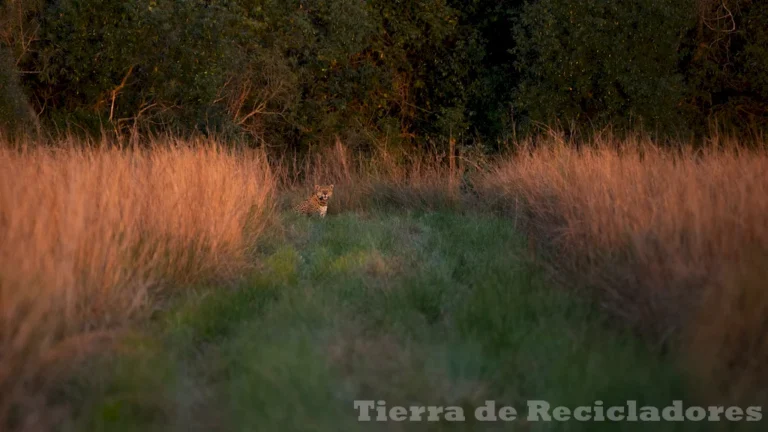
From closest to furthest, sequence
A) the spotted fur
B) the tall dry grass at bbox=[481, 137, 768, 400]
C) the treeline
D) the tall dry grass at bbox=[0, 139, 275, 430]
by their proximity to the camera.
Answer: the tall dry grass at bbox=[0, 139, 275, 430] < the tall dry grass at bbox=[481, 137, 768, 400] < the spotted fur < the treeline

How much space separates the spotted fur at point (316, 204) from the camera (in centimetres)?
1115

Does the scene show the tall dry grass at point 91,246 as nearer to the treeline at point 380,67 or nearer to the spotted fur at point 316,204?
the spotted fur at point 316,204

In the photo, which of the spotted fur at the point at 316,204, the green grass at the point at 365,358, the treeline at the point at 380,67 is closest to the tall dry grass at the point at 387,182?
the spotted fur at the point at 316,204

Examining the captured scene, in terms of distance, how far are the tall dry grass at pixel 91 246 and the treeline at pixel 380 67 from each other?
5109 mm

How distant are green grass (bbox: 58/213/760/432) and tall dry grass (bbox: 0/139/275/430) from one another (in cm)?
27

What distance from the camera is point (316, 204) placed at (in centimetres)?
1120

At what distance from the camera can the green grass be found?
367 cm

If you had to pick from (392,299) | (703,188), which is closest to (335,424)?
(392,299)

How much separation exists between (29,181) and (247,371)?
107 inches

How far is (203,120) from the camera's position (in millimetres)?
14102

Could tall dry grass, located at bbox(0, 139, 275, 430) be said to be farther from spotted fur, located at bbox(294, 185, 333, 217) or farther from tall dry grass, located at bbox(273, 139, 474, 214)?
tall dry grass, located at bbox(273, 139, 474, 214)

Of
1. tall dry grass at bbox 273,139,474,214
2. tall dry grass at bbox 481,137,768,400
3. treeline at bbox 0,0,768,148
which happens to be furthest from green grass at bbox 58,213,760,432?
treeline at bbox 0,0,768,148

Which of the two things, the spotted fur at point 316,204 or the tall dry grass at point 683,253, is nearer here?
the tall dry grass at point 683,253

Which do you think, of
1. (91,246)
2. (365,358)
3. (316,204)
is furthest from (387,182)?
(365,358)
